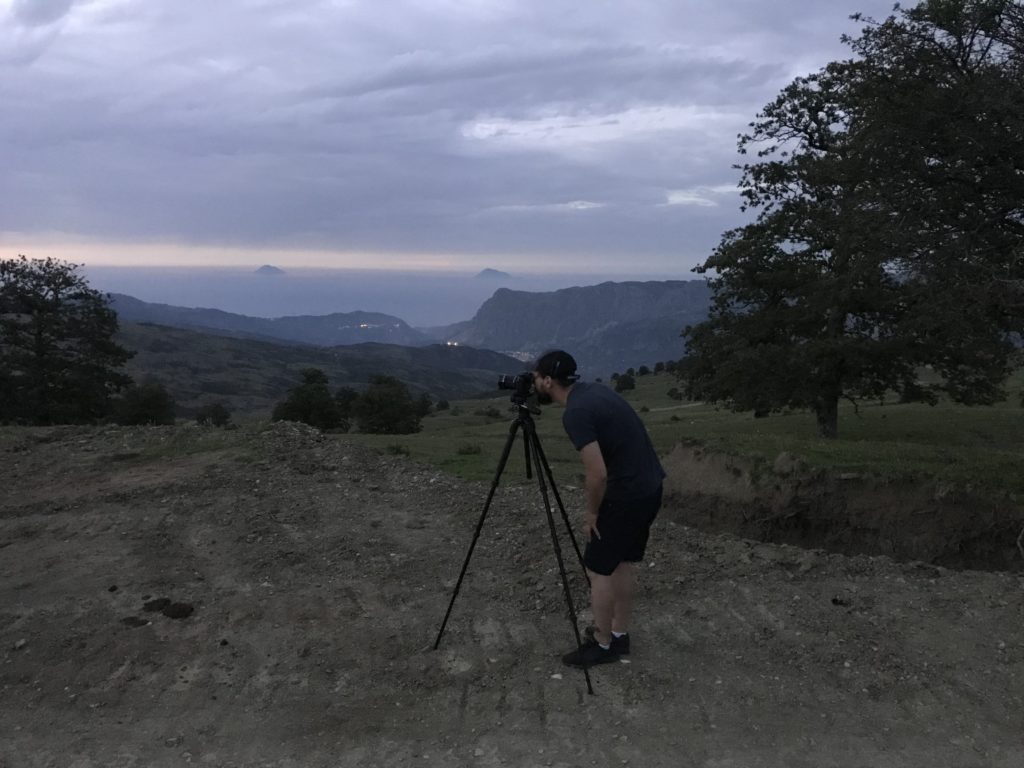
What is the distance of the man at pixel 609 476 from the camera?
5.14m

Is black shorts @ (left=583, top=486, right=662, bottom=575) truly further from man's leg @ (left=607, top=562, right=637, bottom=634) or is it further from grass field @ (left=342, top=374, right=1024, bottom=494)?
grass field @ (left=342, top=374, right=1024, bottom=494)

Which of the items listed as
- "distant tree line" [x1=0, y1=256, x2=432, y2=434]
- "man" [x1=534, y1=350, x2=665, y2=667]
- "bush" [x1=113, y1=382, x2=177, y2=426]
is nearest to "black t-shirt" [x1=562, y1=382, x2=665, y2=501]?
"man" [x1=534, y1=350, x2=665, y2=667]

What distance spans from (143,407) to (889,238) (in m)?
44.3

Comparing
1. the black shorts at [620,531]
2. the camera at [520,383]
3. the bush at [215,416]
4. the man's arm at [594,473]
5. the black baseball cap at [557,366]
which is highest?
the black baseball cap at [557,366]

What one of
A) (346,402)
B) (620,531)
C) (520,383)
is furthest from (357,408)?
(620,531)

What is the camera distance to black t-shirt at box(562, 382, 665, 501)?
5.14 m

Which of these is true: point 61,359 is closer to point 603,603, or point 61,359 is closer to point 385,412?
point 385,412

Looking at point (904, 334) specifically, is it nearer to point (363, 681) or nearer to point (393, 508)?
point (393, 508)

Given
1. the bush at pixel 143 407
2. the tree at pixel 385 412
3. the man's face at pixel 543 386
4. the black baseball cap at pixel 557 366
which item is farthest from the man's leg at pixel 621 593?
the bush at pixel 143 407

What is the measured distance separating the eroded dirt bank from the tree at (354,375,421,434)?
3191 centimetres

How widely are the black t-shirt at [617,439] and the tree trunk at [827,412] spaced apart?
59.1ft

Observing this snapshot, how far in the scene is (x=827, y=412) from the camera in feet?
71.9

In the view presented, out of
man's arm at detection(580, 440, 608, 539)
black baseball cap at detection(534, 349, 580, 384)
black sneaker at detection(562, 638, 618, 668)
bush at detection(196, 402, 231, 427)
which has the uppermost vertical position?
black baseball cap at detection(534, 349, 580, 384)

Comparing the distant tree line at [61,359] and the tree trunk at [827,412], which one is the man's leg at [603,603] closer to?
the tree trunk at [827,412]
